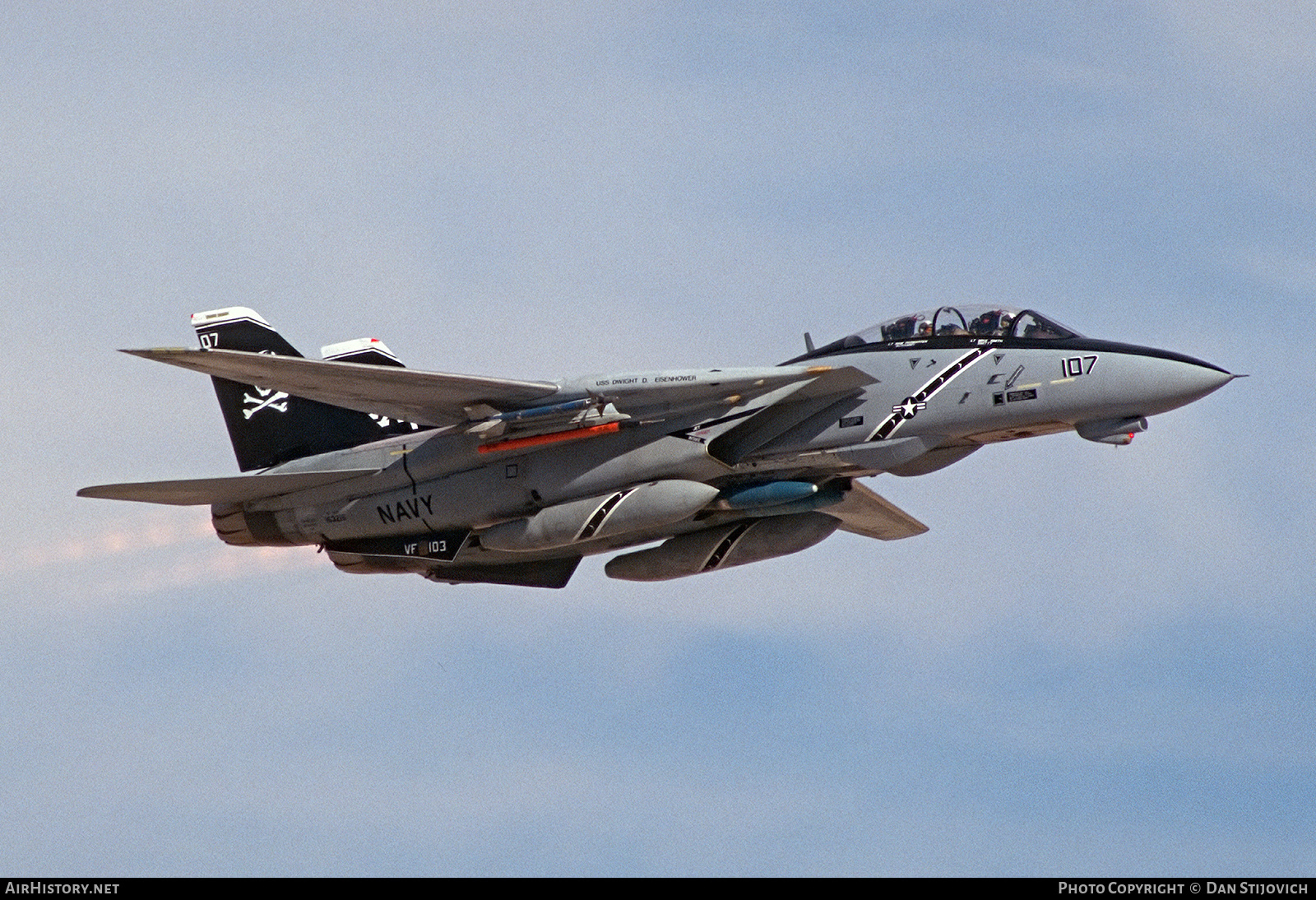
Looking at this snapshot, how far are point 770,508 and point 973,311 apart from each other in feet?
13.0

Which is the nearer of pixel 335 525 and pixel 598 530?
pixel 598 530

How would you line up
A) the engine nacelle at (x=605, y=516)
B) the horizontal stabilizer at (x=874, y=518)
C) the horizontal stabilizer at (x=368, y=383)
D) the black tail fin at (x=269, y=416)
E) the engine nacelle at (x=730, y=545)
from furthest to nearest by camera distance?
1. the horizontal stabilizer at (x=874, y=518)
2. the black tail fin at (x=269, y=416)
3. the engine nacelle at (x=730, y=545)
4. the engine nacelle at (x=605, y=516)
5. the horizontal stabilizer at (x=368, y=383)

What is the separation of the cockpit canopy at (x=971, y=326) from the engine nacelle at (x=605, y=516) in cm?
321

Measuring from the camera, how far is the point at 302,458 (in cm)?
2742

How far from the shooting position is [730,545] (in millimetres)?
26719

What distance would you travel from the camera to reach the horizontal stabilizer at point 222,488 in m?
25.7

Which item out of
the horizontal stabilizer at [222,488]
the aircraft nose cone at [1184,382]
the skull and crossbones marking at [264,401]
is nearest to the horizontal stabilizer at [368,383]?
the horizontal stabilizer at [222,488]

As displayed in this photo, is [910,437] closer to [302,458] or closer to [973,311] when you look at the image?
[973,311]

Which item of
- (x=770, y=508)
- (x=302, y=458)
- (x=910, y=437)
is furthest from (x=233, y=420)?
(x=910, y=437)

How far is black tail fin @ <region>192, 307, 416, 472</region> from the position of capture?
89.6 feet

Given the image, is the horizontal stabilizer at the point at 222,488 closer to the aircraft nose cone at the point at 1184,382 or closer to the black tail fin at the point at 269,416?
the black tail fin at the point at 269,416

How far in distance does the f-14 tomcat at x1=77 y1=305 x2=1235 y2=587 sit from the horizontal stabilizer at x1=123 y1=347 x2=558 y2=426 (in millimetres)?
38
